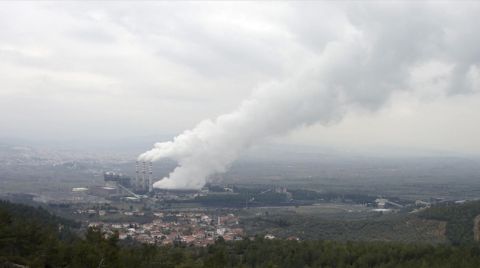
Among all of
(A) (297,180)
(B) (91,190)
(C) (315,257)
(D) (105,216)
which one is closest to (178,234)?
(D) (105,216)

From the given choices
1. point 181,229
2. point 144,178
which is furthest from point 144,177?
point 181,229

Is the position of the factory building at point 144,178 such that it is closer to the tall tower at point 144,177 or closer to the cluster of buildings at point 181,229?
the tall tower at point 144,177

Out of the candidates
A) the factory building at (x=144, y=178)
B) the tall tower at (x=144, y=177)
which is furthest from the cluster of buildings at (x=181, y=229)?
the tall tower at (x=144, y=177)

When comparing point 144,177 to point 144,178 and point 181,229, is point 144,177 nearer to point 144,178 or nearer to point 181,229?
point 144,178

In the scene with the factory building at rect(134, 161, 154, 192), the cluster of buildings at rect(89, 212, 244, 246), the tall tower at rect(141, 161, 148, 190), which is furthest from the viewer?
the tall tower at rect(141, 161, 148, 190)

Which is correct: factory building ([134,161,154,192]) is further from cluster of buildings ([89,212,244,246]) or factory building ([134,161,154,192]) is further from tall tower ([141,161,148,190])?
cluster of buildings ([89,212,244,246])

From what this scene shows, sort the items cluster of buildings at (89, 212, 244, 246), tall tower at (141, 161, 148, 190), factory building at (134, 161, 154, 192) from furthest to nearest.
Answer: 1. tall tower at (141, 161, 148, 190)
2. factory building at (134, 161, 154, 192)
3. cluster of buildings at (89, 212, 244, 246)

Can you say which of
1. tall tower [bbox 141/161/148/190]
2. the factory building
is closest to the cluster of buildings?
the factory building

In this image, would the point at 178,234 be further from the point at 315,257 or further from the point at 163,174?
the point at 163,174
